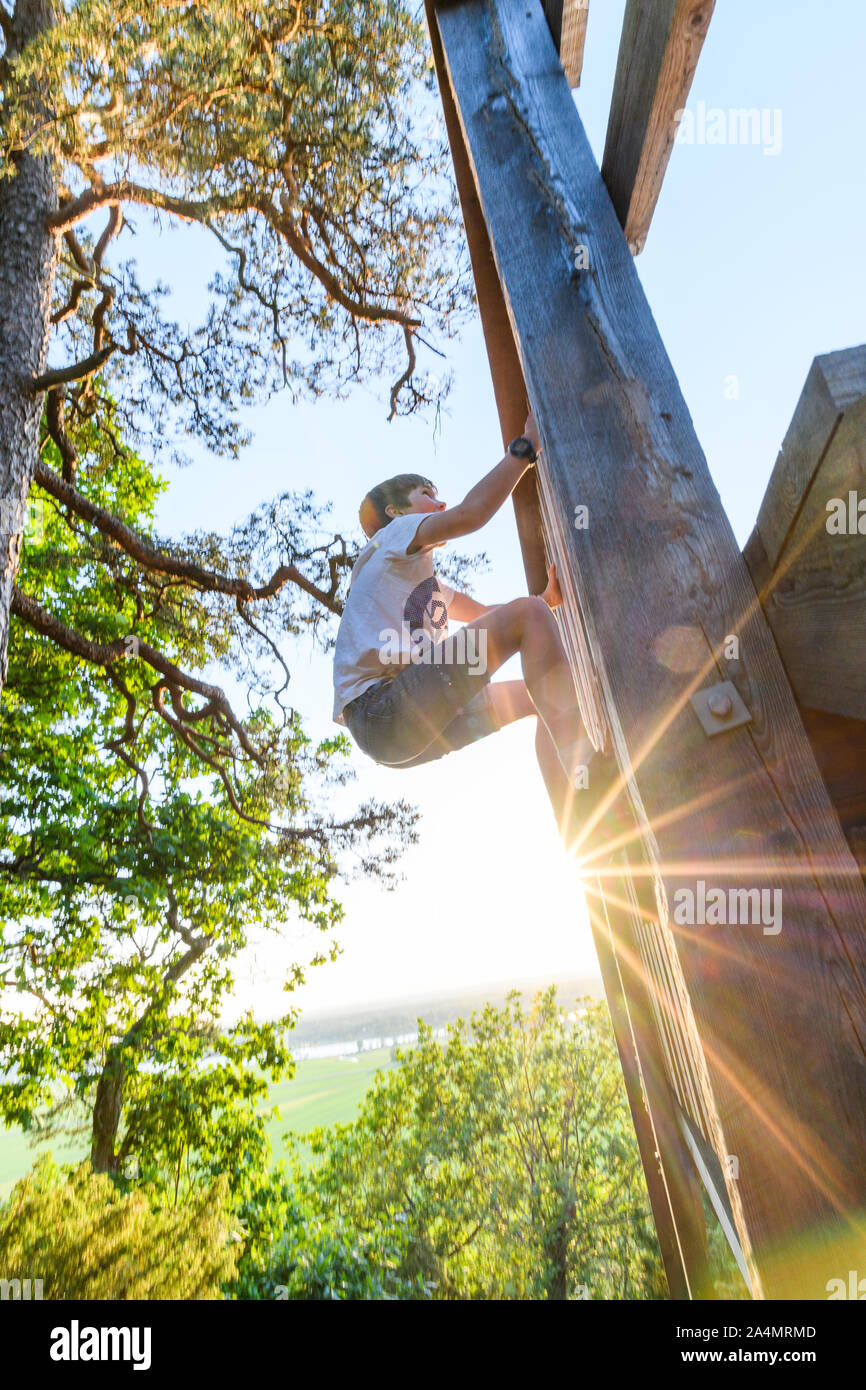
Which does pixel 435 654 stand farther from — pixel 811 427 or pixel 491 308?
pixel 811 427

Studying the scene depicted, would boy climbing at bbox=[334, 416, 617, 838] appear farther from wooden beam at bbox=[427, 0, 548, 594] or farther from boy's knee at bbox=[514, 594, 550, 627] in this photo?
wooden beam at bbox=[427, 0, 548, 594]

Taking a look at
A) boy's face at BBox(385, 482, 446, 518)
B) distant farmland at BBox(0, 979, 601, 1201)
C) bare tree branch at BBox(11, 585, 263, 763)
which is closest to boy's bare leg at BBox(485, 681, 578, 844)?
boy's face at BBox(385, 482, 446, 518)

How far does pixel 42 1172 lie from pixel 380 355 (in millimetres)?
8935

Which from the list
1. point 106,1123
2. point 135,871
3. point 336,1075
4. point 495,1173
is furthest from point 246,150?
point 336,1075

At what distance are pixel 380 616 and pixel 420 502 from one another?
0.47 meters

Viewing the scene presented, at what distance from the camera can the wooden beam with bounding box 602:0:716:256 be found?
942 millimetres

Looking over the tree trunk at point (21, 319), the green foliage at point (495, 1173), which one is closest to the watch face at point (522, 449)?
the tree trunk at point (21, 319)

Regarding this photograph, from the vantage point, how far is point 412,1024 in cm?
1695

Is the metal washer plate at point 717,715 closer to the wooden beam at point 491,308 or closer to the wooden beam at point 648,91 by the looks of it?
the wooden beam at point 648,91

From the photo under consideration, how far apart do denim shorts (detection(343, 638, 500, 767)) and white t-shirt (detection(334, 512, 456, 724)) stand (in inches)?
2.1

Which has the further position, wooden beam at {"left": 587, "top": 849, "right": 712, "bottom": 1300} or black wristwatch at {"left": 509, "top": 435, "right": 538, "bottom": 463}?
wooden beam at {"left": 587, "top": 849, "right": 712, "bottom": 1300}

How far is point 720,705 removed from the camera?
2.41 feet
